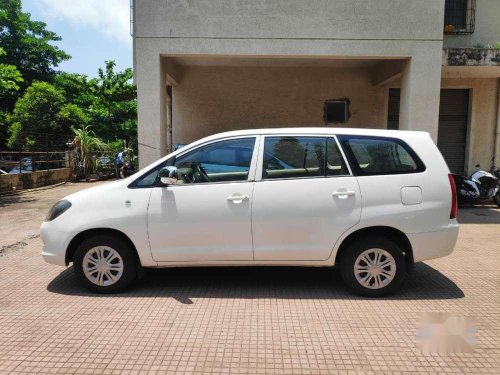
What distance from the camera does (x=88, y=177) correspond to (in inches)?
746

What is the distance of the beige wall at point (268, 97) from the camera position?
41.8 ft

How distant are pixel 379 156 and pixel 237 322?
2306 millimetres

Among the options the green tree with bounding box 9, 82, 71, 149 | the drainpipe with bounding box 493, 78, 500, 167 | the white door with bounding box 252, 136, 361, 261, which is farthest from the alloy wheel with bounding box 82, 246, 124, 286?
the green tree with bounding box 9, 82, 71, 149

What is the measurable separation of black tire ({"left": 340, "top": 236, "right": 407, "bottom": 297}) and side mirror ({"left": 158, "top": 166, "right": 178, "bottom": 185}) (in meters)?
2.00

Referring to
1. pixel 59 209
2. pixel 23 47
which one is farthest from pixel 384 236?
pixel 23 47

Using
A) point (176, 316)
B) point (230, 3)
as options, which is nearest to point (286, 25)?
point (230, 3)

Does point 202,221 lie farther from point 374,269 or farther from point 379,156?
point 379,156

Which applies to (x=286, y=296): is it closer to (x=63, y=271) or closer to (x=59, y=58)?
(x=63, y=271)

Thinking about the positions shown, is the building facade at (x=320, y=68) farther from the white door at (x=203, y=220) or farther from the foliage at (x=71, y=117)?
the foliage at (x=71, y=117)

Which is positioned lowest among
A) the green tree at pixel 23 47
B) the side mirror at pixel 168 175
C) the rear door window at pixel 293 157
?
the side mirror at pixel 168 175

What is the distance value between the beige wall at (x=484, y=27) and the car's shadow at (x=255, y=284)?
886 centimetres

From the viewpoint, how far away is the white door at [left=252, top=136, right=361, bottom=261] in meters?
4.67

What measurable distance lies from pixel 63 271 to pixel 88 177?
45.9 feet

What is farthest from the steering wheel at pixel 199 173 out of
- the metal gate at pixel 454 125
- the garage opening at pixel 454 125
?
the metal gate at pixel 454 125
